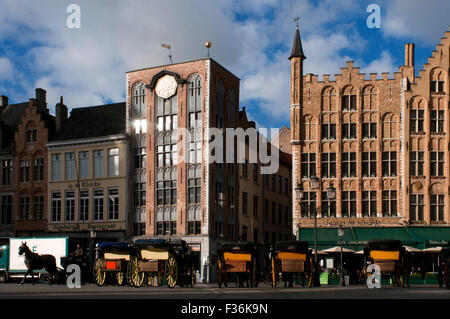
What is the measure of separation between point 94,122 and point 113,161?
4625mm

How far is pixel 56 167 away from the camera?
177 ft

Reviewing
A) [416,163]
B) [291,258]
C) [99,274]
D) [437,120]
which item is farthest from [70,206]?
[291,258]

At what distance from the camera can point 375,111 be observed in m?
46.0

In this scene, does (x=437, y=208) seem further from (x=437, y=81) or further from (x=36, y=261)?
(x=36, y=261)

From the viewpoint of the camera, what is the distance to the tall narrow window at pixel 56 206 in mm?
53281

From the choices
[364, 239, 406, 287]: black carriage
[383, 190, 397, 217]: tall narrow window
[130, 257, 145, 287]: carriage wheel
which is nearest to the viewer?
[364, 239, 406, 287]: black carriage

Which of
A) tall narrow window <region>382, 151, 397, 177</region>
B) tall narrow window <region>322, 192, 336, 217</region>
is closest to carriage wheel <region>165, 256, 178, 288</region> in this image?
tall narrow window <region>322, 192, 336, 217</region>

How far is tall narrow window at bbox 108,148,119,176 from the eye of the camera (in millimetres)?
51831

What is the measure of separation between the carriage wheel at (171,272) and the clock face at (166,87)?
85.1 feet

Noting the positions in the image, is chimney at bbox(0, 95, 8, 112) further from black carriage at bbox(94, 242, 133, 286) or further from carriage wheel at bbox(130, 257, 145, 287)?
carriage wheel at bbox(130, 257, 145, 287)

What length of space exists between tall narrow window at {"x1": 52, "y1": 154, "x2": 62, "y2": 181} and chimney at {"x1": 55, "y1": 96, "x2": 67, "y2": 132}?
2784mm

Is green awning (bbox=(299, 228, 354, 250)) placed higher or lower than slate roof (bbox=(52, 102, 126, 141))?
lower

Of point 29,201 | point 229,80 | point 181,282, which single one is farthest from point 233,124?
point 181,282
